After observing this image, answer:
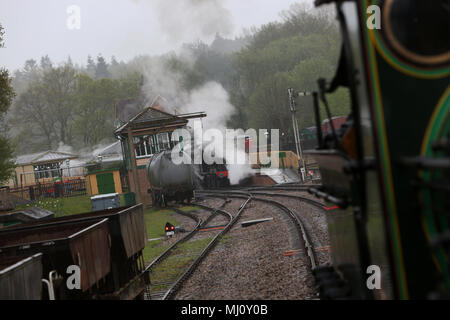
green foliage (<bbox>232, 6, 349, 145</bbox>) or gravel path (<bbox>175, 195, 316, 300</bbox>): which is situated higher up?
green foliage (<bbox>232, 6, 349, 145</bbox>)

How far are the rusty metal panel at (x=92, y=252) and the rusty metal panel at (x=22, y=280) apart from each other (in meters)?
0.68

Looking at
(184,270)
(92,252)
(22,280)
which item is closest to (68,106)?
(184,270)

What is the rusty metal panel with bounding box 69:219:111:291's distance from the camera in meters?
6.14

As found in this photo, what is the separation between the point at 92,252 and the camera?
264 inches

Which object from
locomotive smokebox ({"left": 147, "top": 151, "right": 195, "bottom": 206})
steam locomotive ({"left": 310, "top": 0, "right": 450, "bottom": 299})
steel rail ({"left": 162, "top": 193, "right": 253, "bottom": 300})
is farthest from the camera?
Result: locomotive smokebox ({"left": 147, "top": 151, "right": 195, "bottom": 206})

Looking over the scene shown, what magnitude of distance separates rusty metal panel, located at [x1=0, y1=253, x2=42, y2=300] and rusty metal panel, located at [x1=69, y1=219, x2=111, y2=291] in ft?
2.23

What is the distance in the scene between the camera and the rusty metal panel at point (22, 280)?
4.62 m

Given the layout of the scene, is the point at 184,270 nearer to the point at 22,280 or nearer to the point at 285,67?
the point at 22,280

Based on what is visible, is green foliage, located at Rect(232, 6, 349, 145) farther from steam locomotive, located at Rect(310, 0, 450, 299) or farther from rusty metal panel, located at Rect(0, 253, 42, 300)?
steam locomotive, located at Rect(310, 0, 450, 299)

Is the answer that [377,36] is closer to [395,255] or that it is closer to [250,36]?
[395,255]

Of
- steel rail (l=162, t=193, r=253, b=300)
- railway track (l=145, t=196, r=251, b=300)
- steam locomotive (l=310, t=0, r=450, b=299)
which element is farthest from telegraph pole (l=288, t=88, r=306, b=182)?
steam locomotive (l=310, t=0, r=450, b=299)

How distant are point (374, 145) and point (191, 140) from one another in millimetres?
32322

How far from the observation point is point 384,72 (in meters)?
2.84
